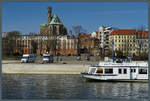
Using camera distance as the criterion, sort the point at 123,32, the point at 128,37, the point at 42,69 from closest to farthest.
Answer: the point at 42,69
the point at 128,37
the point at 123,32

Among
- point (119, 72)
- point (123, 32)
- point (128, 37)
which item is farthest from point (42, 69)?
point (123, 32)

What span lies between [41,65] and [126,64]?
11917 mm

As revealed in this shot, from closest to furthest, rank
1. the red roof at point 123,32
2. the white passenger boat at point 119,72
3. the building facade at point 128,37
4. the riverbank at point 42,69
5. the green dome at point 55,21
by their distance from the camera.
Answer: the white passenger boat at point 119,72 < the riverbank at point 42,69 < the building facade at point 128,37 < the red roof at point 123,32 < the green dome at point 55,21

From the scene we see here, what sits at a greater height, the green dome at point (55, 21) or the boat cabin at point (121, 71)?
the green dome at point (55, 21)

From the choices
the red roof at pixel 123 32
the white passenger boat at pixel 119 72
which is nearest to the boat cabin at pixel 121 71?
the white passenger boat at pixel 119 72

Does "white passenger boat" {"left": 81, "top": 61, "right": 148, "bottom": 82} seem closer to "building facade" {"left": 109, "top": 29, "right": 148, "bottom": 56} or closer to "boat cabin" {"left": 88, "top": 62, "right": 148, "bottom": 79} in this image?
"boat cabin" {"left": 88, "top": 62, "right": 148, "bottom": 79}

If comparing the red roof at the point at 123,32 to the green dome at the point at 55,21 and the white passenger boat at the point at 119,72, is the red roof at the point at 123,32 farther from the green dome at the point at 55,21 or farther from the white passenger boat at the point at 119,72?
the white passenger boat at the point at 119,72

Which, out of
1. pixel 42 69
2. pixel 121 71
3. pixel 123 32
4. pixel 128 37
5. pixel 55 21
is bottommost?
pixel 42 69

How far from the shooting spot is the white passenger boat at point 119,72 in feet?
84.4

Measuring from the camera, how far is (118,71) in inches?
1017

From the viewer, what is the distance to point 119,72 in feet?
84.9

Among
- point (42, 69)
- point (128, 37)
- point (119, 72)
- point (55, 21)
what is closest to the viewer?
point (119, 72)

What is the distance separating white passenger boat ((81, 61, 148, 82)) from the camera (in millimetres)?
25719

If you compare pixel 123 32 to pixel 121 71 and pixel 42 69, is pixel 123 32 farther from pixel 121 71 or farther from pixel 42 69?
pixel 121 71
